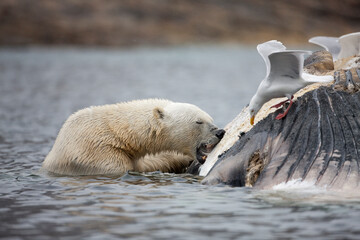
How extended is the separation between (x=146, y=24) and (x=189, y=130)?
5948 cm

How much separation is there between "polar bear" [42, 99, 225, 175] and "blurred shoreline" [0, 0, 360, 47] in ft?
186

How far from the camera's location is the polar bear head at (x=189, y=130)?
8430mm

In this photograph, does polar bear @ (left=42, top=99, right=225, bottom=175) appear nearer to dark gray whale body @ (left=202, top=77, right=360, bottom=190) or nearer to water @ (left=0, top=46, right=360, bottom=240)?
water @ (left=0, top=46, right=360, bottom=240)

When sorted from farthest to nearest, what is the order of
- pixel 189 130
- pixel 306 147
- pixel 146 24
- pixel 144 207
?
pixel 146 24 → pixel 189 130 → pixel 306 147 → pixel 144 207

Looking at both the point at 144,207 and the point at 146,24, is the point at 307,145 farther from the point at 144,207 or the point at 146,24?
the point at 146,24

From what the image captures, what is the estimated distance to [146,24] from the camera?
67000 millimetres

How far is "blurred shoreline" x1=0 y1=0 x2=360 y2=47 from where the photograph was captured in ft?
212

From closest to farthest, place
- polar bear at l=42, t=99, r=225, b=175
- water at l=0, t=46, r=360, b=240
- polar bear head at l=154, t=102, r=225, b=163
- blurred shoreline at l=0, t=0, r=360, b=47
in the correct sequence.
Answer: water at l=0, t=46, r=360, b=240 < polar bear at l=42, t=99, r=225, b=175 < polar bear head at l=154, t=102, r=225, b=163 < blurred shoreline at l=0, t=0, r=360, b=47

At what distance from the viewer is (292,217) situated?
5602 mm

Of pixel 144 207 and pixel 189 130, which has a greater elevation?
pixel 189 130

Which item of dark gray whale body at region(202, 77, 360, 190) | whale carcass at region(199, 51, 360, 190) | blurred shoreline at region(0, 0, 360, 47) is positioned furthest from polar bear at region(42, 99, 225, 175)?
blurred shoreline at region(0, 0, 360, 47)

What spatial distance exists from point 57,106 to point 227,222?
15723mm

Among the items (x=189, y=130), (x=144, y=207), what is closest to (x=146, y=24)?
(x=189, y=130)

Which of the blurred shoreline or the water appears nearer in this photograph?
the water
